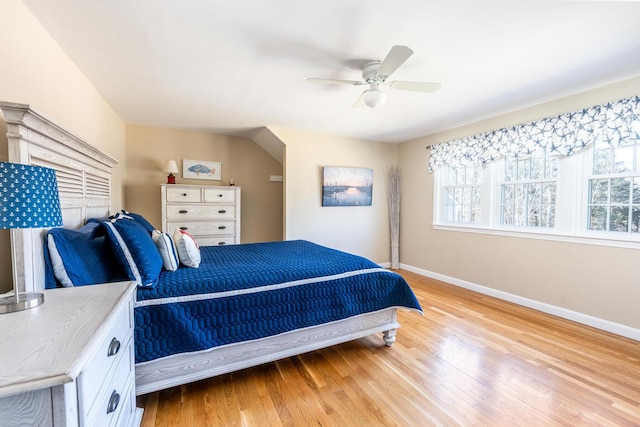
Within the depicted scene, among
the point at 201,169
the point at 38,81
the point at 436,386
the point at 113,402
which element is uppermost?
the point at 38,81

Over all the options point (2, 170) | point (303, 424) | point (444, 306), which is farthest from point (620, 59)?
point (2, 170)

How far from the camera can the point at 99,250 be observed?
1633mm

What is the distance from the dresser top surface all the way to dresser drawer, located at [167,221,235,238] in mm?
2769

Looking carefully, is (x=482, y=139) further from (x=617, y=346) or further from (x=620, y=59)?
(x=617, y=346)

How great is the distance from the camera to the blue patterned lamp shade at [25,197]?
88cm

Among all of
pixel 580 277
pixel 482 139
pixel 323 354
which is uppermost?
pixel 482 139

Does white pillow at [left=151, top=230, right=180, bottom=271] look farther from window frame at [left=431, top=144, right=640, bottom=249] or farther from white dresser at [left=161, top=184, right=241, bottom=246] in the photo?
window frame at [left=431, top=144, right=640, bottom=249]

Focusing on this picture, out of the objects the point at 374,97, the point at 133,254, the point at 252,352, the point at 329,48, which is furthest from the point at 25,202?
the point at 374,97

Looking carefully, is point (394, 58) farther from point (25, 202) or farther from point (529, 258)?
point (529, 258)

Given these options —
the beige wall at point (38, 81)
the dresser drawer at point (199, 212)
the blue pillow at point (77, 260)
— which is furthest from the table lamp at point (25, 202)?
the dresser drawer at point (199, 212)

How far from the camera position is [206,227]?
3.97m

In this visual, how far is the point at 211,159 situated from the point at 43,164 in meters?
3.19

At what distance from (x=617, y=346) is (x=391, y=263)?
3.01 m

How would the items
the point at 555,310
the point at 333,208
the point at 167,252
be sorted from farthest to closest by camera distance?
the point at 333,208 < the point at 555,310 < the point at 167,252
